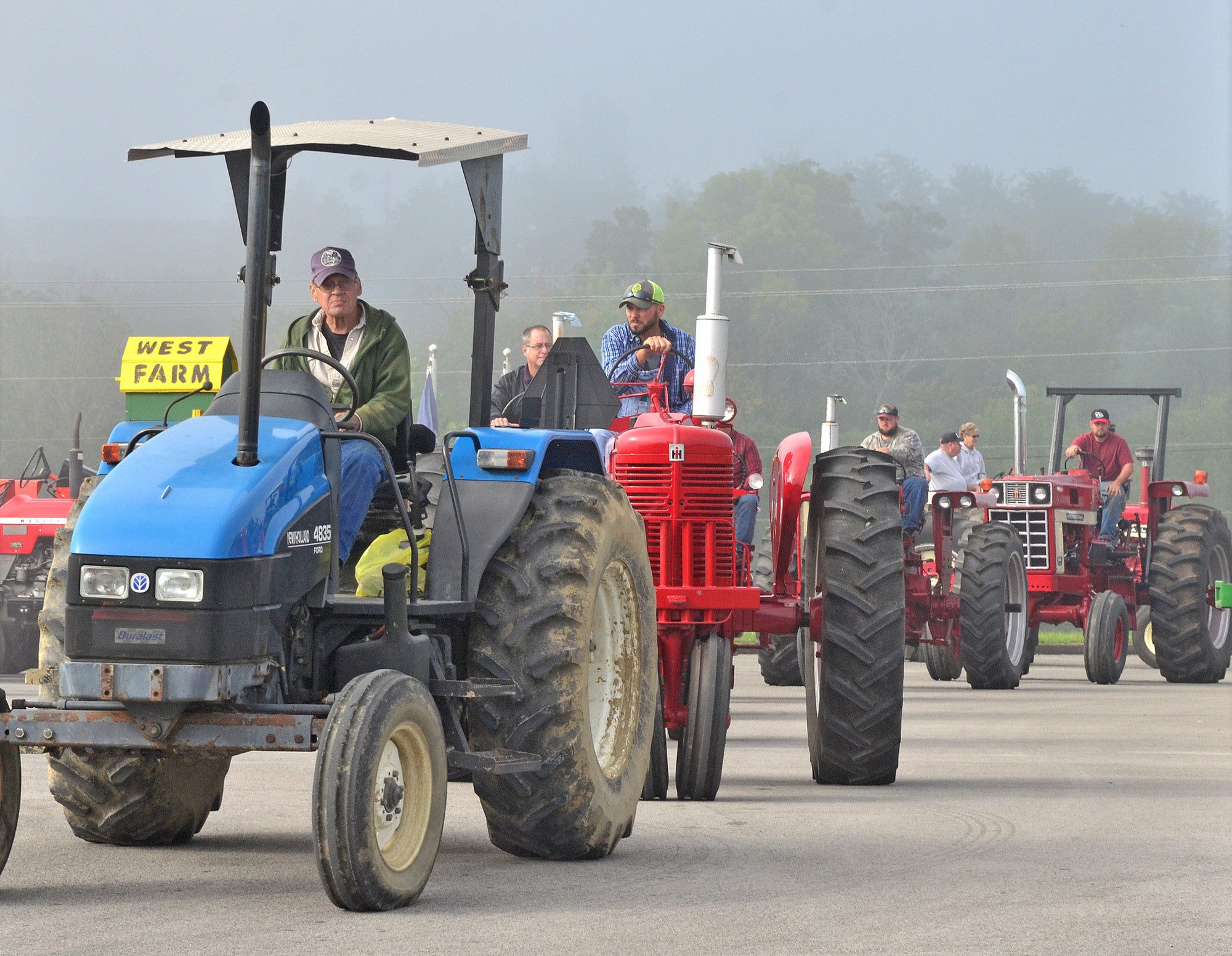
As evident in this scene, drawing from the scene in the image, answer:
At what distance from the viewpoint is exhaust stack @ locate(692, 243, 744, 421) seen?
8.30m

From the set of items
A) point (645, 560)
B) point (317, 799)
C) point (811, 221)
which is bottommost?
point (317, 799)

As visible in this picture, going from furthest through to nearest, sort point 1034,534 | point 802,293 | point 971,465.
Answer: point 802,293 → point 971,465 → point 1034,534

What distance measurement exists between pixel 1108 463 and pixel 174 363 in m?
10.4

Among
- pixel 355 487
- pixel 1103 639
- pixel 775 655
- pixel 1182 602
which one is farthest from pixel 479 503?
pixel 1182 602

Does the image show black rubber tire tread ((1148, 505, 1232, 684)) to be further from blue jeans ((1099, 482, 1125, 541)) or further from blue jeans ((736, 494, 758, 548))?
blue jeans ((736, 494, 758, 548))

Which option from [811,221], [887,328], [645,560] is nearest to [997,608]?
[645,560]

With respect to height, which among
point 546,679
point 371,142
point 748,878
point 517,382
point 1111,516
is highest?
point 371,142

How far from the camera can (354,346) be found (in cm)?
649

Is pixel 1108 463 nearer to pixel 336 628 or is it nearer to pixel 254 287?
pixel 336 628

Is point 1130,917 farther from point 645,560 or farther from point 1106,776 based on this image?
point 1106,776

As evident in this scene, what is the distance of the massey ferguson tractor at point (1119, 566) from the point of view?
16828 mm

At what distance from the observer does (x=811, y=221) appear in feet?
198

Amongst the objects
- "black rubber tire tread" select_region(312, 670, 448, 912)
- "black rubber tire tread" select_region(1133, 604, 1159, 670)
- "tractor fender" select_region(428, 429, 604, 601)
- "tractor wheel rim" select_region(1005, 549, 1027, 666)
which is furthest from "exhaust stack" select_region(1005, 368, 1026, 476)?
"black rubber tire tread" select_region(312, 670, 448, 912)

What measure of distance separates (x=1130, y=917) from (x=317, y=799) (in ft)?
7.23
